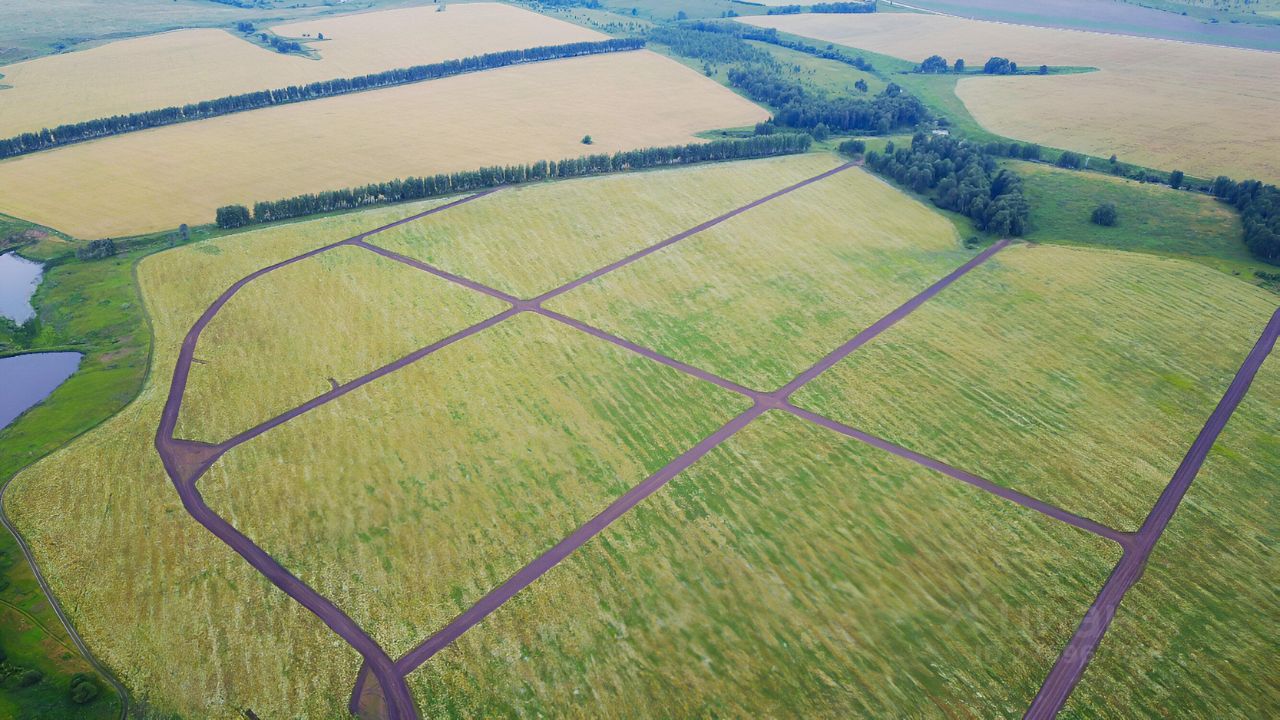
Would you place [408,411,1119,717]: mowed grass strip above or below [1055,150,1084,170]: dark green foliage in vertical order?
below

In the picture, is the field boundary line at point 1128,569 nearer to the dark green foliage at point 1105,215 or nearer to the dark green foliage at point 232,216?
the dark green foliage at point 1105,215

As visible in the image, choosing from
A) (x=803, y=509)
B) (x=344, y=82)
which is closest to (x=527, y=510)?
(x=803, y=509)

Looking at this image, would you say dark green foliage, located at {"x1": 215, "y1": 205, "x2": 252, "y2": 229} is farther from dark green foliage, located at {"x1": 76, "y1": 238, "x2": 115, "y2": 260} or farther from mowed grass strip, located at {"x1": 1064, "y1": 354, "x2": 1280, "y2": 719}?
mowed grass strip, located at {"x1": 1064, "y1": 354, "x2": 1280, "y2": 719}

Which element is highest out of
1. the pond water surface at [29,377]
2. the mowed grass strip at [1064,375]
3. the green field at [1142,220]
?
the green field at [1142,220]

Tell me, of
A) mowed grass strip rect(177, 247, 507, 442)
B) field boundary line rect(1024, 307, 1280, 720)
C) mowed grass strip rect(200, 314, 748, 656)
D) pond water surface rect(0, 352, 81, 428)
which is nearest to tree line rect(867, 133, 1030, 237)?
field boundary line rect(1024, 307, 1280, 720)

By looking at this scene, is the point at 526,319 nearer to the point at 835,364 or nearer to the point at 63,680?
the point at 835,364

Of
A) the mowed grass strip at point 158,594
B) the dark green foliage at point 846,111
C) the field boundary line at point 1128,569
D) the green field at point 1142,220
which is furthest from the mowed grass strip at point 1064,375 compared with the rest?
the dark green foliage at point 846,111
